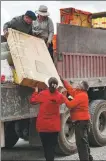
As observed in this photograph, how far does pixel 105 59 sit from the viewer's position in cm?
952

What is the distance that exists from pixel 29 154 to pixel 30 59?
230 cm

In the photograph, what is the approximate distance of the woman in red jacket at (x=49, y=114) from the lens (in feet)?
22.4

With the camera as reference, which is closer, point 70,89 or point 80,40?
point 70,89

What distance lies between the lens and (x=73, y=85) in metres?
8.36

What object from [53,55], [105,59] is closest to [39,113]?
[53,55]

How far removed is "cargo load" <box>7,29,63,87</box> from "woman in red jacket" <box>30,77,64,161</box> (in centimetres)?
26

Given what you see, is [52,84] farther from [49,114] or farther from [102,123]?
[102,123]

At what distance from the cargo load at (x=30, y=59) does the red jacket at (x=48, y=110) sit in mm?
264

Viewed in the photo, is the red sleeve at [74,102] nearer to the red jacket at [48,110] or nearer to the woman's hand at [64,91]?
the red jacket at [48,110]

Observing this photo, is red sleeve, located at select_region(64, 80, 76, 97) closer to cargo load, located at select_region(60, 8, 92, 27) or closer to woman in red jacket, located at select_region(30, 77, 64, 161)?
woman in red jacket, located at select_region(30, 77, 64, 161)

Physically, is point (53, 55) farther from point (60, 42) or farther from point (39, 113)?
point (39, 113)

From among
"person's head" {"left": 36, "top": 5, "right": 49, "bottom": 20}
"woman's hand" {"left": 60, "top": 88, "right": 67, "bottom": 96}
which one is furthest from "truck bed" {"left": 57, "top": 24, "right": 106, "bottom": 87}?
"woman's hand" {"left": 60, "top": 88, "right": 67, "bottom": 96}

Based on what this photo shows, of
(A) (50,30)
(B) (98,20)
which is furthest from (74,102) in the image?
(B) (98,20)

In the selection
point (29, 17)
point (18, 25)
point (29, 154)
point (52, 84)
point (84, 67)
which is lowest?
point (29, 154)
